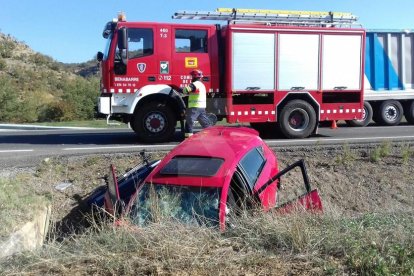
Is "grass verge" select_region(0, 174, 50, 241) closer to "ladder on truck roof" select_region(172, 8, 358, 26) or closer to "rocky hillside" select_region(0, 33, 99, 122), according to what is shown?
"ladder on truck roof" select_region(172, 8, 358, 26)

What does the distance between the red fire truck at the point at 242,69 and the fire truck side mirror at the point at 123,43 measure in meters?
0.02

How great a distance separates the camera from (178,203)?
507cm

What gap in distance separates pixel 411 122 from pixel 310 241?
16034mm

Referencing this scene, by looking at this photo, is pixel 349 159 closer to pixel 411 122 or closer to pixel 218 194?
pixel 218 194

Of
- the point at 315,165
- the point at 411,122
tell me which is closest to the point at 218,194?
the point at 315,165

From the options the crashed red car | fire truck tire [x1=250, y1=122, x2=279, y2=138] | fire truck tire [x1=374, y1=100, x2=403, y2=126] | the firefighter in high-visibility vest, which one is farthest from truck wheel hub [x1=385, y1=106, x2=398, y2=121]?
the crashed red car

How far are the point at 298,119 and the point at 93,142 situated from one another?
5279 millimetres

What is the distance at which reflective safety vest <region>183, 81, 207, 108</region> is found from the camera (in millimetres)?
11234

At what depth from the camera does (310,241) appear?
11.2 feet

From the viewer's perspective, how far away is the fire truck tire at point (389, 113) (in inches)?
687

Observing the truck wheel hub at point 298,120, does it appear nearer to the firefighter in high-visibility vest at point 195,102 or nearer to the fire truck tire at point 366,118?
the firefighter in high-visibility vest at point 195,102

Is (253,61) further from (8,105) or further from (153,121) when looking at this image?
(8,105)

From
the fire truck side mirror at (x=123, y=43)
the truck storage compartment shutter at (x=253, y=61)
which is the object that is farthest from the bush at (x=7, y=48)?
the truck storage compartment shutter at (x=253, y=61)

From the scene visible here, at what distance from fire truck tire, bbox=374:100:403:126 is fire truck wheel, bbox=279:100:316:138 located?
5.36 metres
